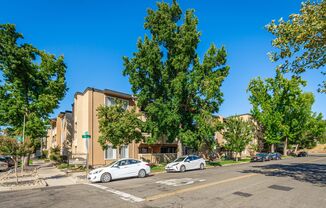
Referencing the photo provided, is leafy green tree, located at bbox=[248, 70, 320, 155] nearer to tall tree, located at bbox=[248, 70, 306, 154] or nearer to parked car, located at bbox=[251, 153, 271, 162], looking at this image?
tall tree, located at bbox=[248, 70, 306, 154]

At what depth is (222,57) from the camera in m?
26.9

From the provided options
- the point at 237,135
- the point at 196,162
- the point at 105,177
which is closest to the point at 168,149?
the point at 237,135

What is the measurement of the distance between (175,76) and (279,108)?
33327 millimetres

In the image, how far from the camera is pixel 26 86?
1171 inches

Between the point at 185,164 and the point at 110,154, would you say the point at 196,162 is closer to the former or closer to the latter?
the point at 185,164

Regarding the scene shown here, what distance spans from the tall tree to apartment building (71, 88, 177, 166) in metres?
26.8

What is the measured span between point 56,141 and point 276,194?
44.0m

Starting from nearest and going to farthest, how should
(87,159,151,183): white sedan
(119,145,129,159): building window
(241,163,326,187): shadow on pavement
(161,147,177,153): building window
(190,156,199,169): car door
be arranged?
(241,163,326,187): shadow on pavement < (87,159,151,183): white sedan < (190,156,199,169): car door < (119,145,129,159): building window < (161,147,177,153): building window

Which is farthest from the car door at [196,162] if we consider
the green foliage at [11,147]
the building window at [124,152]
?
the green foliage at [11,147]

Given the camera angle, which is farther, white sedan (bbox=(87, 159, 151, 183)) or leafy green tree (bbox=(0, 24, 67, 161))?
leafy green tree (bbox=(0, 24, 67, 161))

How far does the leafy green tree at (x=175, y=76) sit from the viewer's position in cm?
2595

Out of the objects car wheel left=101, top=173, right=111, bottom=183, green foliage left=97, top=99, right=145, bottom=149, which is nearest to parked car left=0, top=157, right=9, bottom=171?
green foliage left=97, top=99, right=145, bottom=149

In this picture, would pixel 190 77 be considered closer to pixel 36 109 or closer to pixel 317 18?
pixel 317 18

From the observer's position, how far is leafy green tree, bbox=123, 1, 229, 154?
26.0 m
